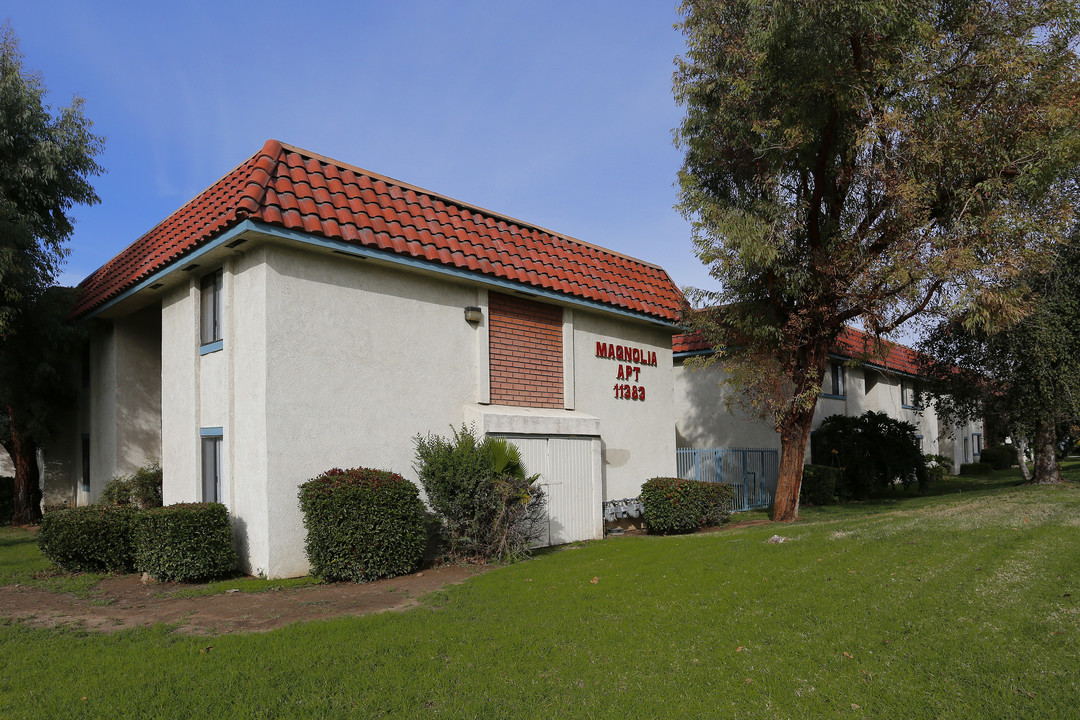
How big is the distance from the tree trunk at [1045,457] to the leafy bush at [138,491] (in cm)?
2229

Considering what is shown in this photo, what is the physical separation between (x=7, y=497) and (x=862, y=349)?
21654 mm

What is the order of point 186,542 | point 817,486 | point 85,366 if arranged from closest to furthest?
point 186,542 < point 85,366 < point 817,486

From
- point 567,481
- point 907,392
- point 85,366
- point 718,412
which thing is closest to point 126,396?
point 85,366

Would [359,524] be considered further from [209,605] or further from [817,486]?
[817,486]

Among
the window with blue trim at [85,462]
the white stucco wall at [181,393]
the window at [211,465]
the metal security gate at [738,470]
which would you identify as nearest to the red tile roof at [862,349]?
the metal security gate at [738,470]

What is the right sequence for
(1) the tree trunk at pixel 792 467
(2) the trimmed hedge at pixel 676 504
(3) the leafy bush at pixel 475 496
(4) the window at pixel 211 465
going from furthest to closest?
(1) the tree trunk at pixel 792 467 < (2) the trimmed hedge at pixel 676 504 < (4) the window at pixel 211 465 < (3) the leafy bush at pixel 475 496

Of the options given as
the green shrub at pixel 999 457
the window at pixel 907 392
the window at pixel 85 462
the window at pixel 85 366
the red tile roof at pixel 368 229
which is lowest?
the green shrub at pixel 999 457

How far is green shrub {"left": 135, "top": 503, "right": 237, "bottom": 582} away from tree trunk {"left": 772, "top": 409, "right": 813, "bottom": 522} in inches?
420

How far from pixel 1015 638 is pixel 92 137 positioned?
65.7 feet

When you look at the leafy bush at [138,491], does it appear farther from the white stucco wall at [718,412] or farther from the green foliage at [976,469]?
the green foliage at [976,469]

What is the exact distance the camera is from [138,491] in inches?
542

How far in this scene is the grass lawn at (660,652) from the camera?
186 inches

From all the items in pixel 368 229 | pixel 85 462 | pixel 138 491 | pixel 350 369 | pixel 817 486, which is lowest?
pixel 817 486

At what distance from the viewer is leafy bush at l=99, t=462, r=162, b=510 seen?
13711 millimetres
